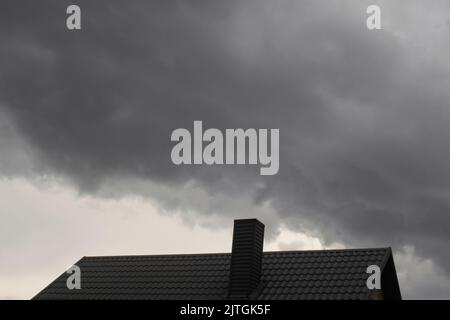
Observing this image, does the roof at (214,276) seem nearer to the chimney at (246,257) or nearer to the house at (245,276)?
the house at (245,276)

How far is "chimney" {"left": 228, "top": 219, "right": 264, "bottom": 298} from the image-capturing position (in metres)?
19.8

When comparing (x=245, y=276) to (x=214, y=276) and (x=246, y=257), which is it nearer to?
(x=246, y=257)

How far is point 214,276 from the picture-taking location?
21.3 m

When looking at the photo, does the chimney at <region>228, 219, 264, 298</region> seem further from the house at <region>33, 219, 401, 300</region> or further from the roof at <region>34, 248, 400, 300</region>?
the roof at <region>34, 248, 400, 300</region>

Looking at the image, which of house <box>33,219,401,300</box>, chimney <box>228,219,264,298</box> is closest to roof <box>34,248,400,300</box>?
house <box>33,219,401,300</box>

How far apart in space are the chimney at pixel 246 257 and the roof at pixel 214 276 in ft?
1.18

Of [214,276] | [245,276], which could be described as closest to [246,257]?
[245,276]

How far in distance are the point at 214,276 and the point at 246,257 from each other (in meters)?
1.75

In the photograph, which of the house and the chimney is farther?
the chimney
